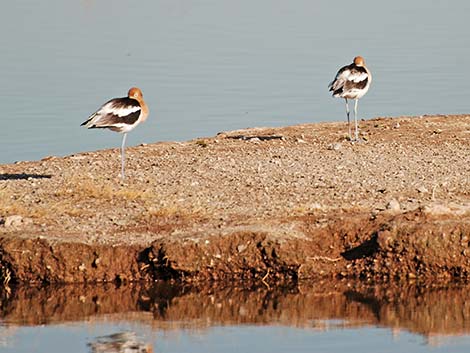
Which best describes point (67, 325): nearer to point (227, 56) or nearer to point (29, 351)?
point (29, 351)

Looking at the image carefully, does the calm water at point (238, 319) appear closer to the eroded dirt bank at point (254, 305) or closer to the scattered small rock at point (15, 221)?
the eroded dirt bank at point (254, 305)

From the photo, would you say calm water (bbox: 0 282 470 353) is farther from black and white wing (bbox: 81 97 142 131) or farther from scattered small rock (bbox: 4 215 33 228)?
black and white wing (bbox: 81 97 142 131)

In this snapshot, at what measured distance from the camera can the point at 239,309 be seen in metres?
10.6

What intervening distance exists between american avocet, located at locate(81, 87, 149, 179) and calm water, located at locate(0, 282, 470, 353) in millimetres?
4088

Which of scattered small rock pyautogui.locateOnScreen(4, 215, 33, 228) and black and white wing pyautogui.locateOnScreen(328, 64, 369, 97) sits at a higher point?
black and white wing pyautogui.locateOnScreen(328, 64, 369, 97)

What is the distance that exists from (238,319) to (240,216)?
2.05m

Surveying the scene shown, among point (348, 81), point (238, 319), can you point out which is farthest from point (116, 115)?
point (238, 319)

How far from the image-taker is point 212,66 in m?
28.5

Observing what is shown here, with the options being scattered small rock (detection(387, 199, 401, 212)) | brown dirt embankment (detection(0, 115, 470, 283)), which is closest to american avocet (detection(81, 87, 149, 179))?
brown dirt embankment (detection(0, 115, 470, 283))

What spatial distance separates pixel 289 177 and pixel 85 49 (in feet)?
60.8

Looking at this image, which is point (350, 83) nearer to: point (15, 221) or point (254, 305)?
point (15, 221)

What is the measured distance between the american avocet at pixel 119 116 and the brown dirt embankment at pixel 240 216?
484 mm

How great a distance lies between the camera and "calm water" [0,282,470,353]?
966cm

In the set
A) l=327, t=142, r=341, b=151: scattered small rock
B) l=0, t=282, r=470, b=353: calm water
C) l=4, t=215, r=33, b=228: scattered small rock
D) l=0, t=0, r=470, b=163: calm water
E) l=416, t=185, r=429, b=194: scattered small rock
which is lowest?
l=0, t=282, r=470, b=353: calm water
